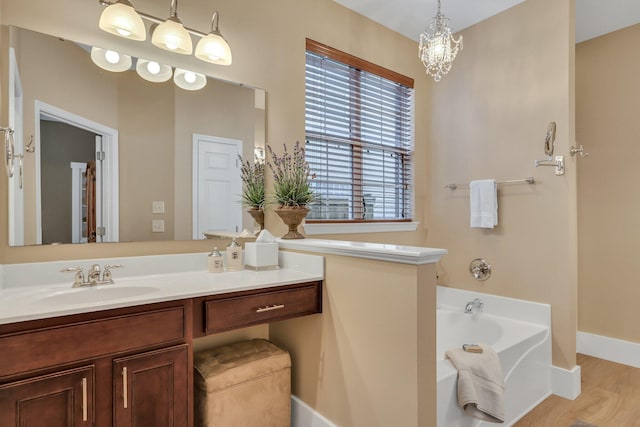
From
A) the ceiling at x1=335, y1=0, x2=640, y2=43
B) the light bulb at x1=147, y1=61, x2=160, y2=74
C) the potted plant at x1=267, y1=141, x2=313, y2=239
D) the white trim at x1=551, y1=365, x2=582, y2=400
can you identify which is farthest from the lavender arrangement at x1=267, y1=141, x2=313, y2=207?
the white trim at x1=551, y1=365, x2=582, y2=400

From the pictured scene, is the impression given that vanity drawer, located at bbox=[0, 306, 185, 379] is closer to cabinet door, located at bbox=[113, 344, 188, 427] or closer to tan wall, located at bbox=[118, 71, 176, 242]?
cabinet door, located at bbox=[113, 344, 188, 427]

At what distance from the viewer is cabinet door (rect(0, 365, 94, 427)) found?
3.56 feet

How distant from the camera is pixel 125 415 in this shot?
1.26 m

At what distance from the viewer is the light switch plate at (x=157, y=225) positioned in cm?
185

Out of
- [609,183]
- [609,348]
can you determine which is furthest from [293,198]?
[609,348]

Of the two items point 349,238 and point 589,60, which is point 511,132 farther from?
point 349,238

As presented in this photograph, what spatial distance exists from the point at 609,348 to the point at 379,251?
278cm

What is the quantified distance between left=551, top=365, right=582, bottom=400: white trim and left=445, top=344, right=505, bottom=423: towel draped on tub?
0.98m

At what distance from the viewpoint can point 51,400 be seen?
115cm

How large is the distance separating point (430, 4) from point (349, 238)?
186 centimetres

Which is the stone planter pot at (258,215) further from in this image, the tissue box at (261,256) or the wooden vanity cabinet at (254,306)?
the wooden vanity cabinet at (254,306)

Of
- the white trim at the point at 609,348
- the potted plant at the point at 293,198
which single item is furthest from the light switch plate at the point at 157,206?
the white trim at the point at 609,348

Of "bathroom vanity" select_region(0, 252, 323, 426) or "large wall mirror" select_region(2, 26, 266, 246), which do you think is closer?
"bathroom vanity" select_region(0, 252, 323, 426)

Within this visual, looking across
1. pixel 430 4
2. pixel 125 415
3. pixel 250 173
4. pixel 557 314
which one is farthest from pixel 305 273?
pixel 430 4
